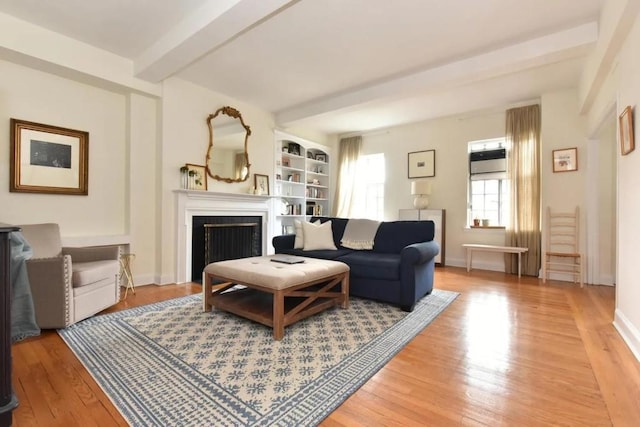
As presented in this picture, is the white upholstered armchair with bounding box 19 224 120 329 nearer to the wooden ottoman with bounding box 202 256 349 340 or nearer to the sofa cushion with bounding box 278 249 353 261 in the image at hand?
the wooden ottoman with bounding box 202 256 349 340

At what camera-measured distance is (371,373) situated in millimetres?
1756

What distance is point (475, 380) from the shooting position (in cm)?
170

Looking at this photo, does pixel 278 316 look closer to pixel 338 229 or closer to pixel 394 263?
pixel 394 263

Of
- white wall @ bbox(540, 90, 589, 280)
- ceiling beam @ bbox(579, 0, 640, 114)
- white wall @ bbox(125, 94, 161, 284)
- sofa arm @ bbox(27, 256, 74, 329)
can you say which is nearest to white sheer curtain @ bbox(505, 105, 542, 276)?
white wall @ bbox(540, 90, 589, 280)

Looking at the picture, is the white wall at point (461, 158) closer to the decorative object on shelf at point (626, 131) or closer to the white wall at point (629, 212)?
the white wall at point (629, 212)

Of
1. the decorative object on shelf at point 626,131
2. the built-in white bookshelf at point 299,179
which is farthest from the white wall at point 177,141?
the decorative object on shelf at point 626,131

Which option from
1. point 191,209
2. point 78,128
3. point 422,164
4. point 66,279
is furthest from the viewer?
point 422,164

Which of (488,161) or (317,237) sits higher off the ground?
(488,161)

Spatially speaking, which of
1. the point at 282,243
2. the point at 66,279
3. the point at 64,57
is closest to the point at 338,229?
the point at 282,243

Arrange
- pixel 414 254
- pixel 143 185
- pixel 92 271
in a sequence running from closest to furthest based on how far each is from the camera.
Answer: pixel 92 271, pixel 414 254, pixel 143 185

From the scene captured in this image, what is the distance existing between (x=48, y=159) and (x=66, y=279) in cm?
165

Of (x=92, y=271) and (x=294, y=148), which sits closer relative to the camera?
(x=92, y=271)

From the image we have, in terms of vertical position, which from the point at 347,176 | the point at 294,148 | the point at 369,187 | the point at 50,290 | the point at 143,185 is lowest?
the point at 50,290

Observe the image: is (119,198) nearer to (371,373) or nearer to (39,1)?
(39,1)
